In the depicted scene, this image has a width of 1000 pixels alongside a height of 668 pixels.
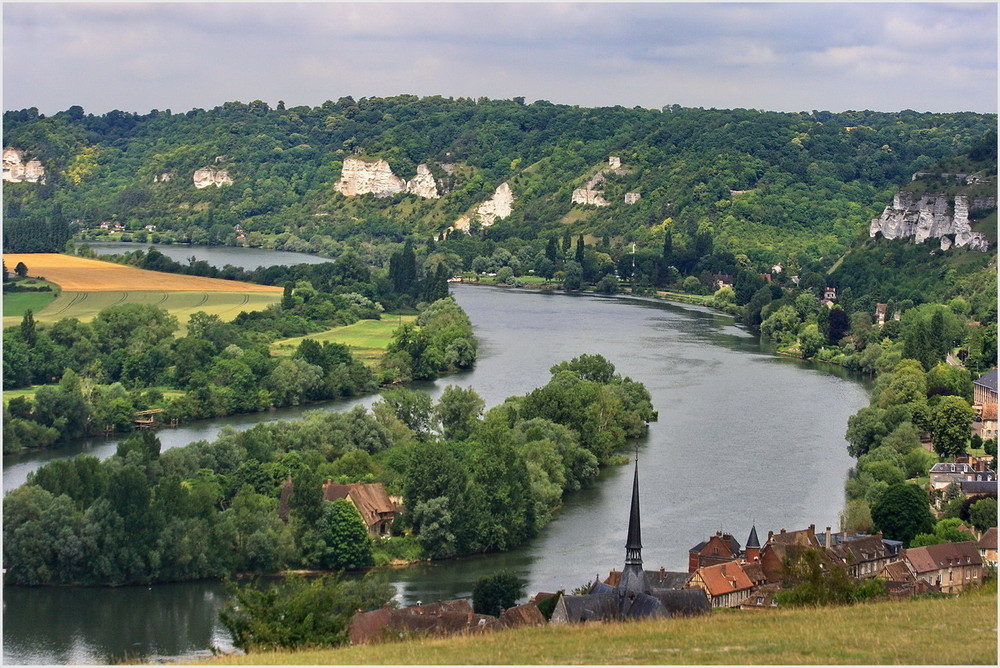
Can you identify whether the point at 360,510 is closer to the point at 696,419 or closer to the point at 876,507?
the point at 876,507

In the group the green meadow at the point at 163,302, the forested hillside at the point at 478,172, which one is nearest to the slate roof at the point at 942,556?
the green meadow at the point at 163,302

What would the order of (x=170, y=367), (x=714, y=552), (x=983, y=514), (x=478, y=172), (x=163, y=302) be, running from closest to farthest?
(x=714, y=552), (x=983, y=514), (x=170, y=367), (x=163, y=302), (x=478, y=172)

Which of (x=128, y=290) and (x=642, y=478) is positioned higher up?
(x=128, y=290)

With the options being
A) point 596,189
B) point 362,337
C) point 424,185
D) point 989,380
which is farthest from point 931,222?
point 424,185

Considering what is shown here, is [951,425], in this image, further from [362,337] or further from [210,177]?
[210,177]

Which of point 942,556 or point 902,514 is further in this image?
point 902,514

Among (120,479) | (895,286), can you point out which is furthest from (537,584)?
(895,286)
